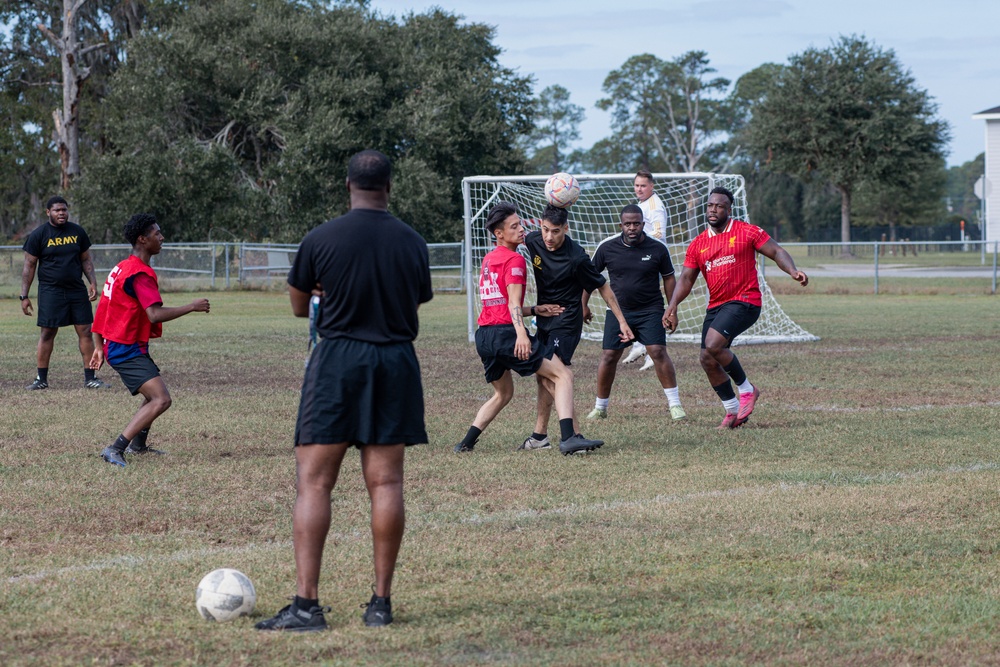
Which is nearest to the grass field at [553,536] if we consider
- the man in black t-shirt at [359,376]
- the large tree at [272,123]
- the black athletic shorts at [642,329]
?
the man in black t-shirt at [359,376]

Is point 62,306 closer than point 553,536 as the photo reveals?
No

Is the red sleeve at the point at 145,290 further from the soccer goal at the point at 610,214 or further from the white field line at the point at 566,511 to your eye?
the soccer goal at the point at 610,214

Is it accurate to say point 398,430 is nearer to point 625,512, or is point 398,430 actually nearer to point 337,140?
point 625,512

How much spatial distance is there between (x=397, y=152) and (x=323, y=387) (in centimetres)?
3719

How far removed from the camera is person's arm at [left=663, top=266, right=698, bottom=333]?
10.0 m

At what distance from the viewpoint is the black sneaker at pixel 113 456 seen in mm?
8234

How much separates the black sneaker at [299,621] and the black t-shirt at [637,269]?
638 centimetres

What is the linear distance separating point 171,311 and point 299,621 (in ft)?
12.8

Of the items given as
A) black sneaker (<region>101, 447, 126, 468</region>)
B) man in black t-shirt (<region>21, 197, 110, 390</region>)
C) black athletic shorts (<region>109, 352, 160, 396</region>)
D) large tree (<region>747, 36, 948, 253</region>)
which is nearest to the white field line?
black sneaker (<region>101, 447, 126, 468</region>)

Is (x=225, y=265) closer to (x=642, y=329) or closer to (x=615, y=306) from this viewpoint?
(x=642, y=329)

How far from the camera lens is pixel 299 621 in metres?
4.53

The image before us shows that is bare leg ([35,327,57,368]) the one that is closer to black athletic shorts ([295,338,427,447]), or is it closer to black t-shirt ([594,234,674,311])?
black t-shirt ([594,234,674,311])

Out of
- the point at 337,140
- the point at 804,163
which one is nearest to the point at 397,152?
the point at 337,140

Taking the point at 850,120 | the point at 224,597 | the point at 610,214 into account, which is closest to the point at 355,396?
the point at 224,597
